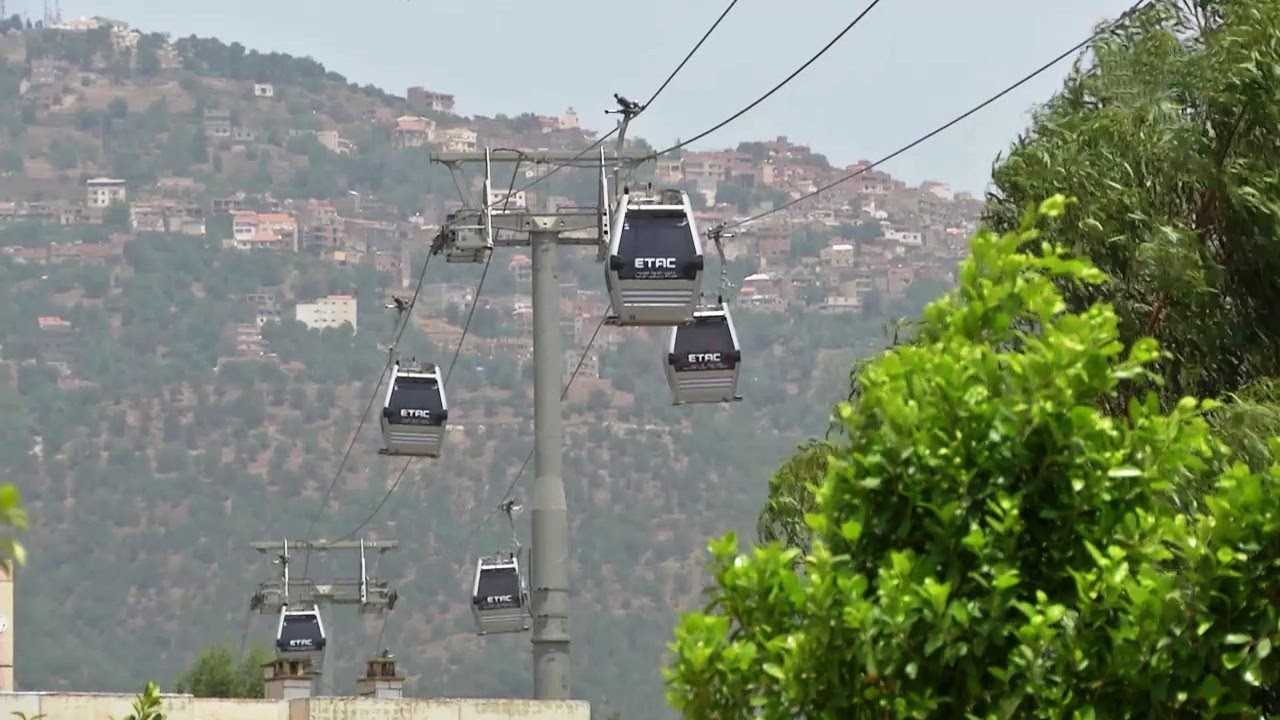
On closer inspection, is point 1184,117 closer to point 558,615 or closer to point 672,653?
point 558,615

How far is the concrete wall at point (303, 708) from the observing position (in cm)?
2567

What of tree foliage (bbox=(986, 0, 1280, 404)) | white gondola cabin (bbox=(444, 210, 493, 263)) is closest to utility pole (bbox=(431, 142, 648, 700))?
white gondola cabin (bbox=(444, 210, 493, 263))

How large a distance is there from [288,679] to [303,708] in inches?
297

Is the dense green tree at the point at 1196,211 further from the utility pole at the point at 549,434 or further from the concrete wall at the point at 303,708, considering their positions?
the concrete wall at the point at 303,708

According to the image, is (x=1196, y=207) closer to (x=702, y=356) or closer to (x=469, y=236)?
(x=469, y=236)

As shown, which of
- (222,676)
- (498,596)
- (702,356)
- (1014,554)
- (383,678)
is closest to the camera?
(1014,554)

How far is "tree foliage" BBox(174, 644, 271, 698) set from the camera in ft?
317

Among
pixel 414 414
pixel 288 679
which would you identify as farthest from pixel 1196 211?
pixel 288 679

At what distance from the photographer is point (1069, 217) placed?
61.9ft

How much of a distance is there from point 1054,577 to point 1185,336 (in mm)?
10569

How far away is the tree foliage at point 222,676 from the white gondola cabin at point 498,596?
4902cm

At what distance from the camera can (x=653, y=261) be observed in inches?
952

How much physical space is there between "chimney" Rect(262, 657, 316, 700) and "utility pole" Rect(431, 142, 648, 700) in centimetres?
959

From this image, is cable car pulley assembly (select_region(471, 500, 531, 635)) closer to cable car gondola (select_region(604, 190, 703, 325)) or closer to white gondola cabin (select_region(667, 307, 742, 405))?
white gondola cabin (select_region(667, 307, 742, 405))
